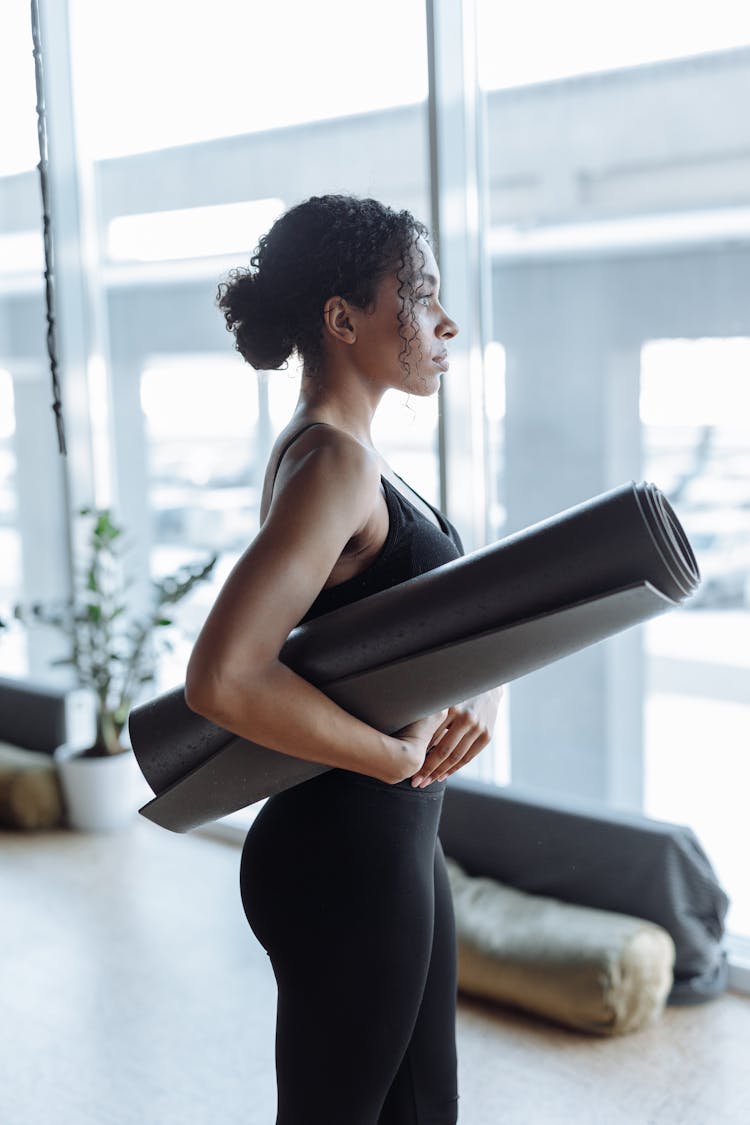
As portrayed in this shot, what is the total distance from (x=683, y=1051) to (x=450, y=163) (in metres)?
2.09

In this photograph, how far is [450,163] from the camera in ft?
9.63

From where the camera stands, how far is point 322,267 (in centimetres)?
129

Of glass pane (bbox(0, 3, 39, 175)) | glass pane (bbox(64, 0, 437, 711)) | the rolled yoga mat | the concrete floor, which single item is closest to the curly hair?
the rolled yoga mat

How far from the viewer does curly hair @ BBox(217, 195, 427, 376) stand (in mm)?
1278

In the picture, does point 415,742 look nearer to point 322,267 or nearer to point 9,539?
point 322,267

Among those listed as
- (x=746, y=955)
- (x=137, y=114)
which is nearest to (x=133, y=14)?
(x=137, y=114)

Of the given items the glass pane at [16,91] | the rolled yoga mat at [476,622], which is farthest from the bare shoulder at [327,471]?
the glass pane at [16,91]

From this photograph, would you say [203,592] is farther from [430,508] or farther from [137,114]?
[430,508]

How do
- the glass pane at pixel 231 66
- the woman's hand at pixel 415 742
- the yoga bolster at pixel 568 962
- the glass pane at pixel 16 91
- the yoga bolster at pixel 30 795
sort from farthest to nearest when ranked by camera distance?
the glass pane at pixel 16 91, the yoga bolster at pixel 30 795, the glass pane at pixel 231 66, the yoga bolster at pixel 568 962, the woman's hand at pixel 415 742

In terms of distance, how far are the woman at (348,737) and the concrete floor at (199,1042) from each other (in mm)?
1102

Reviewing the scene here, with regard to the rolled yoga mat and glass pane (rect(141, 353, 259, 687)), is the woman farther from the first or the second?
glass pane (rect(141, 353, 259, 687))

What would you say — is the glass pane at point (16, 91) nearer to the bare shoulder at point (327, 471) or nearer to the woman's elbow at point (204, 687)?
the bare shoulder at point (327, 471)

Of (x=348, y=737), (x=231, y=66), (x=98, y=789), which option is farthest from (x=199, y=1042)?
(x=231, y=66)

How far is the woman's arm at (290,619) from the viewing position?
1.09 meters
